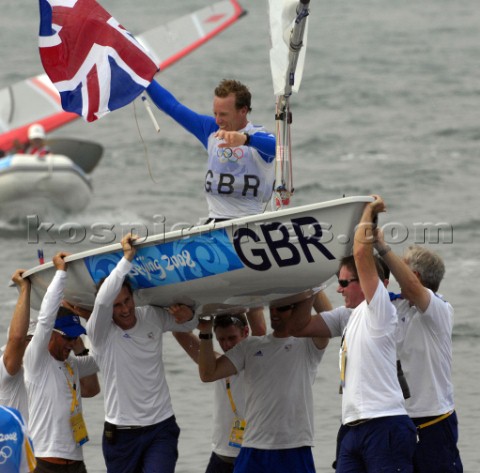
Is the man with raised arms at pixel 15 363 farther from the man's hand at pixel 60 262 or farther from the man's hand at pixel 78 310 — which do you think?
the man's hand at pixel 78 310

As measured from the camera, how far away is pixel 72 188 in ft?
80.4

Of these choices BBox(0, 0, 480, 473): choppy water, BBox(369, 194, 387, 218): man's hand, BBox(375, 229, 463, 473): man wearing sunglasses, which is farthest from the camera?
BBox(0, 0, 480, 473): choppy water

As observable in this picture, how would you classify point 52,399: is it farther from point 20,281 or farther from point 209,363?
point 209,363

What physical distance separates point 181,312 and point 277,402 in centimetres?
83

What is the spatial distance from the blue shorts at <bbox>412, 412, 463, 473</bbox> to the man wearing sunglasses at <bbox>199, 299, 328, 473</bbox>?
3.25 feet

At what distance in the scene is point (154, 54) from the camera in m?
23.8

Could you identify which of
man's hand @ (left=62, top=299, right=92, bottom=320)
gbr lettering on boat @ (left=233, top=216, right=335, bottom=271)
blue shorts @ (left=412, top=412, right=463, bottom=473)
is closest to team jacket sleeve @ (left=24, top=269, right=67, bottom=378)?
man's hand @ (left=62, top=299, right=92, bottom=320)

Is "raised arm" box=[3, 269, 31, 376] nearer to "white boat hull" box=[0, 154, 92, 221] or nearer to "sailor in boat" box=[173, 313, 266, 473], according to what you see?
"sailor in boat" box=[173, 313, 266, 473]

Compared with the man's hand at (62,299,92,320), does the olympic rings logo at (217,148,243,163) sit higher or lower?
higher

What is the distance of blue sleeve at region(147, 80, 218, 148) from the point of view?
8734mm

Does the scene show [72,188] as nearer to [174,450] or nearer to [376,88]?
[376,88]

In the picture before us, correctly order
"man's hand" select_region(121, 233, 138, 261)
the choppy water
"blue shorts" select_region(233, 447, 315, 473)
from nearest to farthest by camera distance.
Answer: "man's hand" select_region(121, 233, 138, 261)
"blue shorts" select_region(233, 447, 315, 473)
the choppy water

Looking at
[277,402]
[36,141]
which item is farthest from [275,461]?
[36,141]

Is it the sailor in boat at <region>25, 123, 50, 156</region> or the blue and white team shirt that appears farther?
the sailor in boat at <region>25, 123, 50, 156</region>
